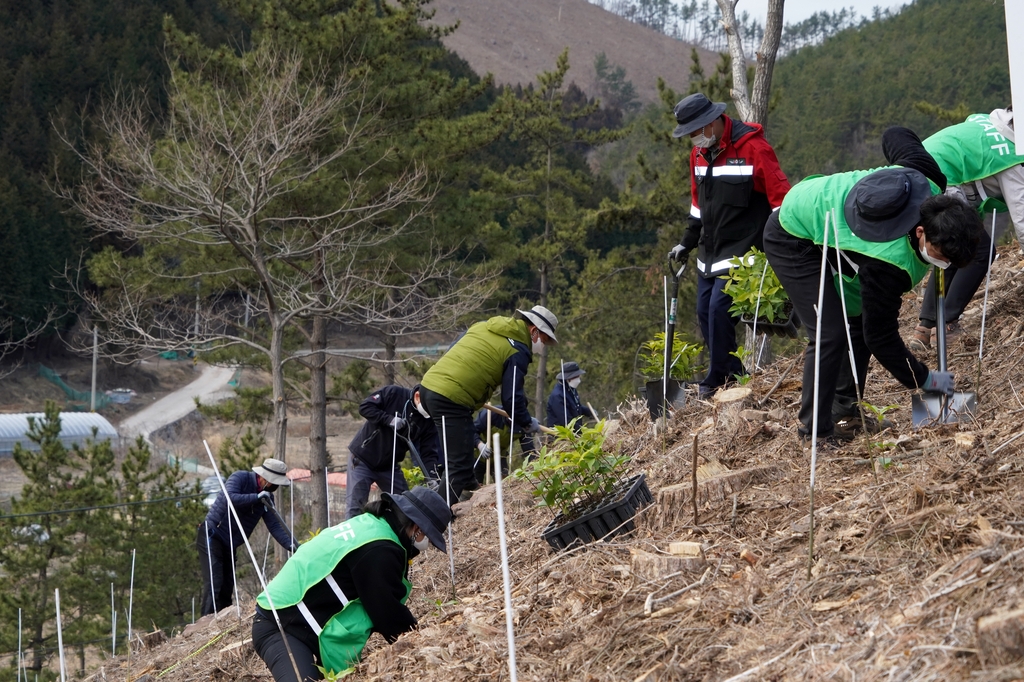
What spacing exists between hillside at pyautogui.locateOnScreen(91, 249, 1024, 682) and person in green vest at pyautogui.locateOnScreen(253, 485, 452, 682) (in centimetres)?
15

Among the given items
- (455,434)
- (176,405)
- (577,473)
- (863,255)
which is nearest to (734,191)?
(863,255)

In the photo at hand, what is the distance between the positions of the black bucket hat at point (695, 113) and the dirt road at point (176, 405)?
2811 cm

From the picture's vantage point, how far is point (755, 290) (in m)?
5.11

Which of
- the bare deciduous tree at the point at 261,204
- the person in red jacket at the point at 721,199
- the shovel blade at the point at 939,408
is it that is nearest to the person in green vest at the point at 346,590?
the shovel blade at the point at 939,408

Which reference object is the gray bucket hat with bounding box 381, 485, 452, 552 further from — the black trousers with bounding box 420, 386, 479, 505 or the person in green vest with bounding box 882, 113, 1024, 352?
the person in green vest with bounding box 882, 113, 1024, 352

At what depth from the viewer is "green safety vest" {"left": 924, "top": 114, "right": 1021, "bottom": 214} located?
4.35 meters

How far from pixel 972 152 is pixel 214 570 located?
19.5 feet

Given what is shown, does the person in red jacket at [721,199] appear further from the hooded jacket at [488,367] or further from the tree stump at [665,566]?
the tree stump at [665,566]

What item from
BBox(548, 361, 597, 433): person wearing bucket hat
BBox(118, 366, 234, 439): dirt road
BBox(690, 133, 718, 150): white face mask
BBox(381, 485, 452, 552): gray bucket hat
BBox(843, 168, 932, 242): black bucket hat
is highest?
BBox(690, 133, 718, 150): white face mask

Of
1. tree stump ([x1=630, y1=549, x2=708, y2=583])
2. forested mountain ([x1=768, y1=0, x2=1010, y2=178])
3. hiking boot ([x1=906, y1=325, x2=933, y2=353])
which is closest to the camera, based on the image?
tree stump ([x1=630, y1=549, x2=708, y2=583])

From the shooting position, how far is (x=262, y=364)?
17.5m

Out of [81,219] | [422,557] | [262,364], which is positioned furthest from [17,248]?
[422,557]

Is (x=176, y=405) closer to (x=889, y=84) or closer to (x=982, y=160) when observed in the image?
(x=889, y=84)

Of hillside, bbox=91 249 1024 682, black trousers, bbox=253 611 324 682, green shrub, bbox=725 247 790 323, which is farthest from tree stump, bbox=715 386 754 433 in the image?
black trousers, bbox=253 611 324 682
